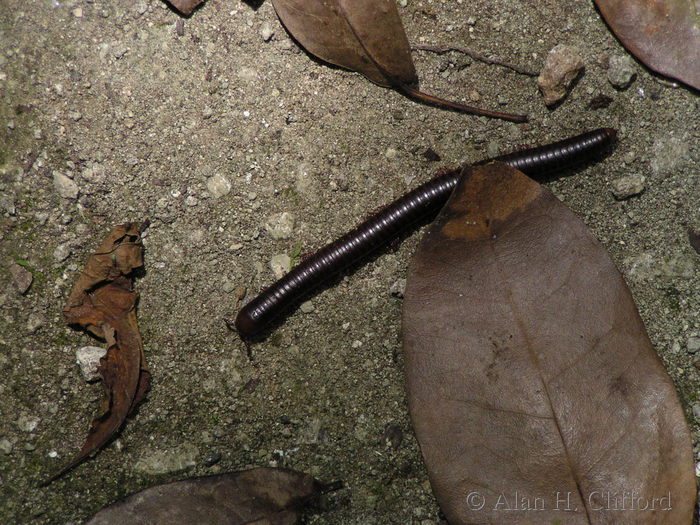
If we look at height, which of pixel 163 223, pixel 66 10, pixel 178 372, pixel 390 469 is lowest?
pixel 390 469

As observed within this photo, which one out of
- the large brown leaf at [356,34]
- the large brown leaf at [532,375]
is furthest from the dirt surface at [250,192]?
the large brown leaf at [532,375]

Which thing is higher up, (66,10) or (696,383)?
(66,10)

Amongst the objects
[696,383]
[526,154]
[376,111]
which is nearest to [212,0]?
[376,111]

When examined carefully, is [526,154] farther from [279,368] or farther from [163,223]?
[163,223]

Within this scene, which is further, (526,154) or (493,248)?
(526,154)

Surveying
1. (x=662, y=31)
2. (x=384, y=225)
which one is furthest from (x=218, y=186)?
(x=662, y=31)

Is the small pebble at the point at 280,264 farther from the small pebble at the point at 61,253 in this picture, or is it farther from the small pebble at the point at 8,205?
the small pebble at the point at 8,205

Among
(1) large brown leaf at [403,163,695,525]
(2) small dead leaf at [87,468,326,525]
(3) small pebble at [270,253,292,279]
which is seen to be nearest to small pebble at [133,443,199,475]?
(2) small dead leaf at [87,468,326,525]

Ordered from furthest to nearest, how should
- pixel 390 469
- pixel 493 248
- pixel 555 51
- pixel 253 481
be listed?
pixel 555 51 < pixel 390 469 < pixel 253 481 < pixel 493 248
